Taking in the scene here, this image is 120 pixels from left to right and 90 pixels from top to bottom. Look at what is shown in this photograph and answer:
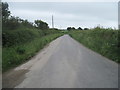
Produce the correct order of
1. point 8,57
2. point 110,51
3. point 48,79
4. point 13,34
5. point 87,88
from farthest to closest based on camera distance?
point 13,34 < point 110,51 < point 8,57 < point 48,79 < point 87,88

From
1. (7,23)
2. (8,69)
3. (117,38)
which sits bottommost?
(8,69)

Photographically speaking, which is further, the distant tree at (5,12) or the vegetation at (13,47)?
the distant tree at (5,12)

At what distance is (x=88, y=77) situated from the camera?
8.65 meters

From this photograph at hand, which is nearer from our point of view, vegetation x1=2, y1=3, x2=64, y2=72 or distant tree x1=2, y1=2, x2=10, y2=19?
vegetation x1=2, y1=3, x2=64, y2=72

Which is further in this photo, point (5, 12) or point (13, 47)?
point (5, 12)

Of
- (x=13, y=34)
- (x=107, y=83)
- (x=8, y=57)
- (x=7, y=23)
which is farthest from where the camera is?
(x=7, y=23)

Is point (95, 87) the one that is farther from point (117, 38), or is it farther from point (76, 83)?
point (117, 38)

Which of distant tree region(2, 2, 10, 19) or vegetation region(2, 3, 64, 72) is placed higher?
distant tree region(2, 2, 10, 19)

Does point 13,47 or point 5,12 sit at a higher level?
point 5,12

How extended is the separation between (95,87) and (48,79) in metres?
2.09

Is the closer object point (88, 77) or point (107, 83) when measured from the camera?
point (107, 83)

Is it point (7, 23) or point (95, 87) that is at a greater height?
point (7, 23)

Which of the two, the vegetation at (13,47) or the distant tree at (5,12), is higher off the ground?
the distant tree at (5,12)

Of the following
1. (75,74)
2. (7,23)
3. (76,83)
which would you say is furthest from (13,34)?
(76,83)
